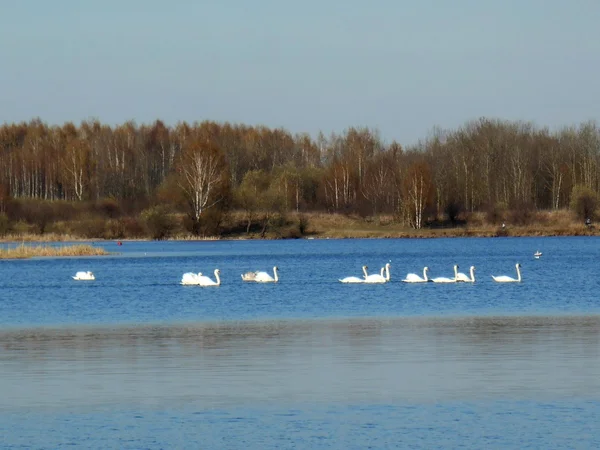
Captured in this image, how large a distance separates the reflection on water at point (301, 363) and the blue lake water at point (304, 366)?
0.15 ft

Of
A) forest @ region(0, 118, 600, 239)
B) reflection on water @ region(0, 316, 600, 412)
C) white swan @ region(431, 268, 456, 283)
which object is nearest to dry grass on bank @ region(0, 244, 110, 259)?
forest @ region(0, 118, 600, 239)

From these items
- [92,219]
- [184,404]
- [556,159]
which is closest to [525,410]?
[184,404]

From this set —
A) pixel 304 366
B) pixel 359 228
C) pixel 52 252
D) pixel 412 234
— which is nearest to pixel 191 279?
pixel 304 366

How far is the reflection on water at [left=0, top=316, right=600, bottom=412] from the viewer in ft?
46.7

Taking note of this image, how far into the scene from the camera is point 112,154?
114875 millimetres

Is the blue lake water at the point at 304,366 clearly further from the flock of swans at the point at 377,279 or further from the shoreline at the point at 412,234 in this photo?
the shoreline at the point at 412,234

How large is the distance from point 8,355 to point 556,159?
8042 cm

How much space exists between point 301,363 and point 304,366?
39cm

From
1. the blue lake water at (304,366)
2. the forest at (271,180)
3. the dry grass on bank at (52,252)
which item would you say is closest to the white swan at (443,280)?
the blue lake water at (304,366)

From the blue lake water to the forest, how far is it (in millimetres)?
45515

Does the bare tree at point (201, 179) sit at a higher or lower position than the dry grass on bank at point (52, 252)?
higher

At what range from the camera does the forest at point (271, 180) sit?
83188mm

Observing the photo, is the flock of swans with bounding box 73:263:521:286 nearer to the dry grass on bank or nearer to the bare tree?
the dry grass on bank

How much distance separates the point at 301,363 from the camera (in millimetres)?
17391
